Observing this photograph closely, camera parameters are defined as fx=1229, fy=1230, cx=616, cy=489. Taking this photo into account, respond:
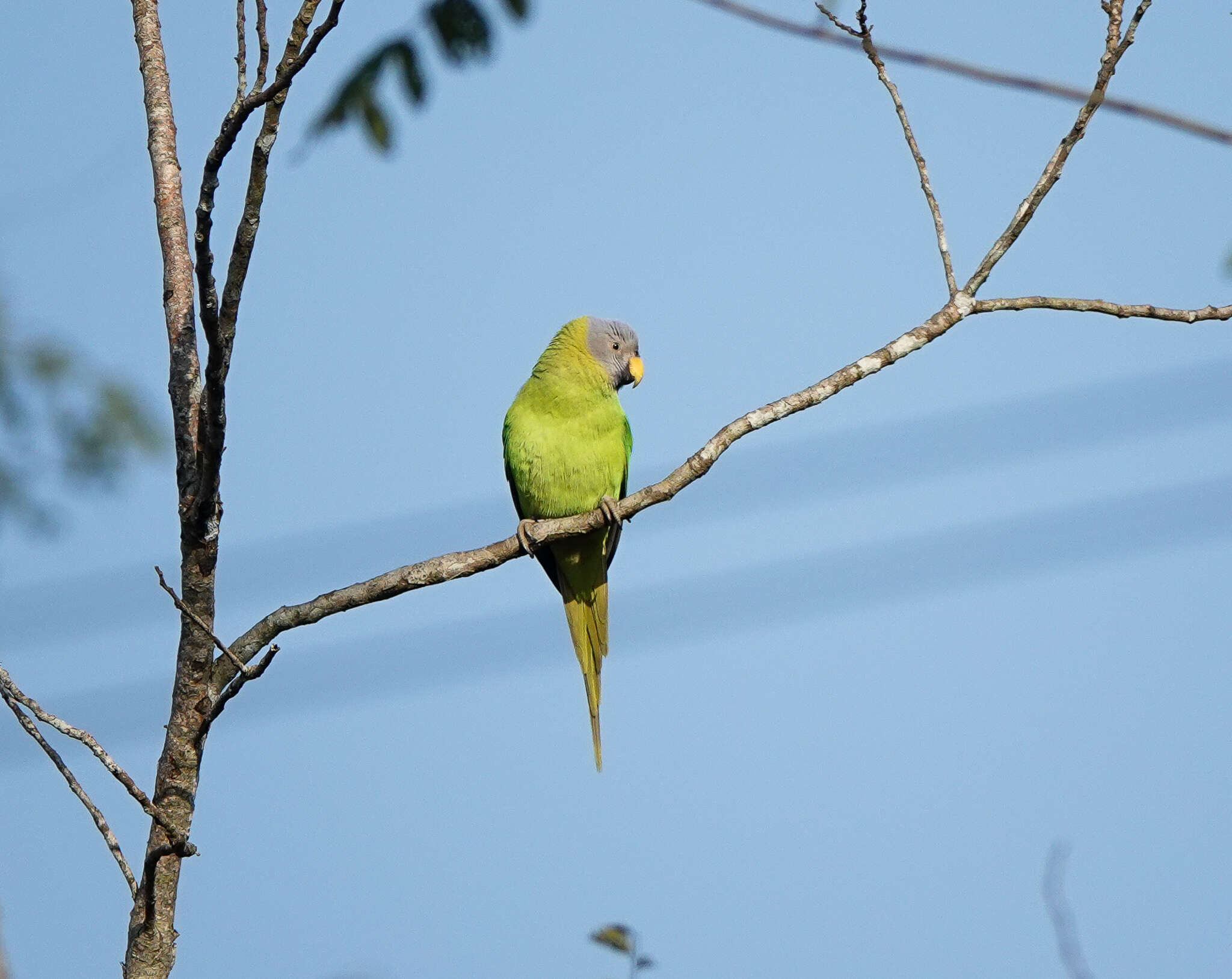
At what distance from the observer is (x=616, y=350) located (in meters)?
6.46

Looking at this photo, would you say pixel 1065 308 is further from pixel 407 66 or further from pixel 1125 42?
pixel 407 66

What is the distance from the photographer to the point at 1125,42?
11.5 feet

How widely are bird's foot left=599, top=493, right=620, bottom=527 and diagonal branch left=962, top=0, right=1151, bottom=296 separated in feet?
4.36

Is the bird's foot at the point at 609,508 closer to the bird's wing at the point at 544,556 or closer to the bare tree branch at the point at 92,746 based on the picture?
the bird's wing at the point at 544,556

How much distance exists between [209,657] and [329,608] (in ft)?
1.23

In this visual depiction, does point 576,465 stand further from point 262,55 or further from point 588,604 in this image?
point 262,55

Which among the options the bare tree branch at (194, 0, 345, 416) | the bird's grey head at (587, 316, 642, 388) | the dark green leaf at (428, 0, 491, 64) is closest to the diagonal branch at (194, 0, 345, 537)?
the bare tree branch at (194, 0, 345, 416)

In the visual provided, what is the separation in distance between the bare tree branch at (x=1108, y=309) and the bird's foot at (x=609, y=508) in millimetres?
1326

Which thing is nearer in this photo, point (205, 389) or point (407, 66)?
point (205, 389)

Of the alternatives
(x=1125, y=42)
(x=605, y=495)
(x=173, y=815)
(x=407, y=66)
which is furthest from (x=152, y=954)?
(x=1125, y=42)

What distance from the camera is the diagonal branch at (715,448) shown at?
354 cm

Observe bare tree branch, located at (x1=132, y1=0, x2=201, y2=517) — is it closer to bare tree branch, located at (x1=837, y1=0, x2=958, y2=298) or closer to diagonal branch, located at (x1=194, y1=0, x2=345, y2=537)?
diagonal branch, located at (x1=194, y1=0, x2=345, y2=537)

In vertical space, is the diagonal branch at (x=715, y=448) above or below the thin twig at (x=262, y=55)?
below

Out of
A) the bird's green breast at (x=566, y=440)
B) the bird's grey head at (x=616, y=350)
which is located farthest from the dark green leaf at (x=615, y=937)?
the bird's grey head at (x=616, y=350)
